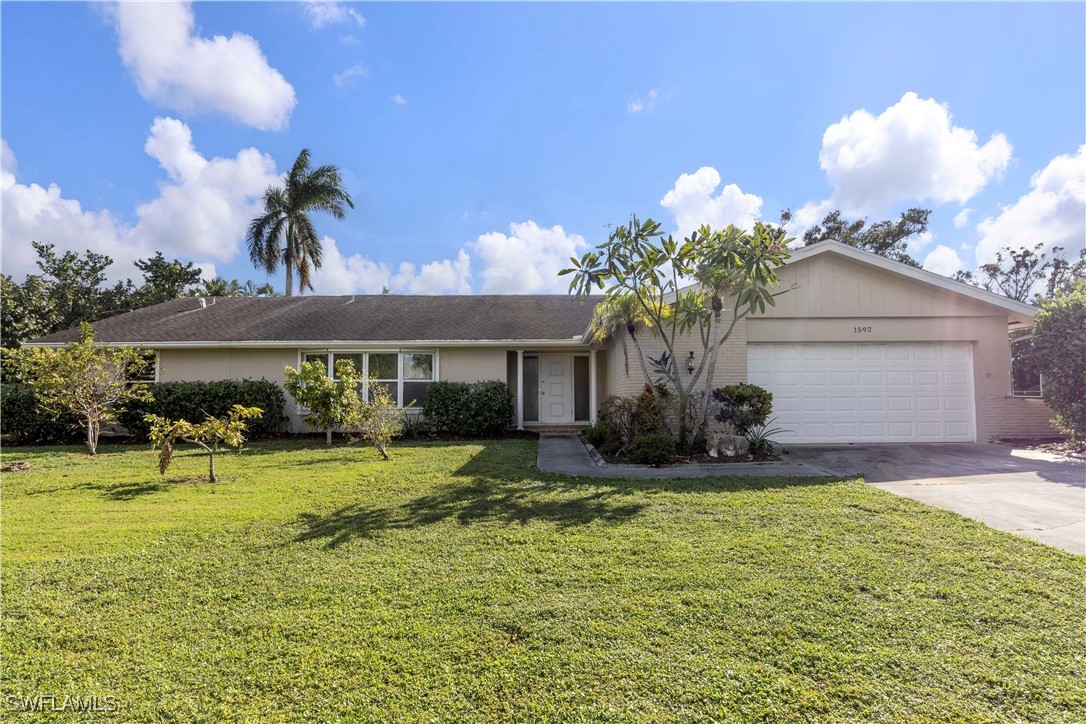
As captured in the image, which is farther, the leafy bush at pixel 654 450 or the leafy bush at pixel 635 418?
the leafy bush at pixel 635 418

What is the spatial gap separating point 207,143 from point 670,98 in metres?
11.8

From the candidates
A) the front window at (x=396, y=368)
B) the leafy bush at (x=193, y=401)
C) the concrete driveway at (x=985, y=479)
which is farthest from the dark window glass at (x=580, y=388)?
the leafy bush at (x=193, y=401)

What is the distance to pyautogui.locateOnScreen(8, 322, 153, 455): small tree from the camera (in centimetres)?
935

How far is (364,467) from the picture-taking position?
8.02 m

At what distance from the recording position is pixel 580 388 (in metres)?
14.6

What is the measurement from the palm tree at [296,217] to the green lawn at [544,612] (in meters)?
19.0

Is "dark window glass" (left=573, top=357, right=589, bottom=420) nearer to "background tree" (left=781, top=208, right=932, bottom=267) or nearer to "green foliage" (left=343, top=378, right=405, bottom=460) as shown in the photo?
"green foliage" (left=343, top=378, right=405, bottom=460)

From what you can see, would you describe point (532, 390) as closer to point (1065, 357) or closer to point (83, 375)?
point (83, 375)

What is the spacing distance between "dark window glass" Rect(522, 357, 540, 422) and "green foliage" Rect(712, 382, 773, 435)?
6192mm

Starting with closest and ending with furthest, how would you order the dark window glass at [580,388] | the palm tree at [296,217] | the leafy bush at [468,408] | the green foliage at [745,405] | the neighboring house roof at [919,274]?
the green foliage at [745,405] < the neighboring house roof at [919,274] < the leafy bush at [468,408] < the dark window glass at [580,388] < the palm tree at [296,217]

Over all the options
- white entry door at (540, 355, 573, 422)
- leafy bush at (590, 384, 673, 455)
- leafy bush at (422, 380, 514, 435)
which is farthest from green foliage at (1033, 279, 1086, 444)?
leafy bush at (422, 380, 514, 435)

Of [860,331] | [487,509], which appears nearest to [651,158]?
[860,331]

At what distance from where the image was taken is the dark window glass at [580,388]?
47.7 feet

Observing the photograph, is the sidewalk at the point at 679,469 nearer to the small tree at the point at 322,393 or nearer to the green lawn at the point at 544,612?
the green lawn at the point at 544,612
